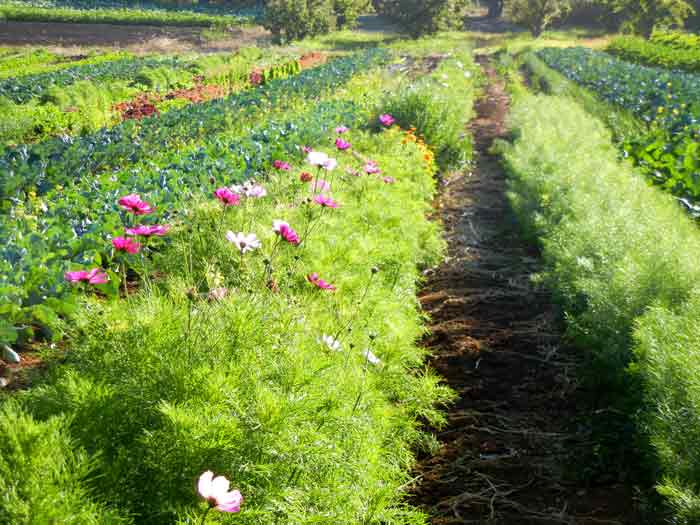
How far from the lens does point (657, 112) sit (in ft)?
42.7

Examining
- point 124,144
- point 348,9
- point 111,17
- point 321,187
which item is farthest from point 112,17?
point 321,187

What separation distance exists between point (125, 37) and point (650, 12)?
35.4 meters

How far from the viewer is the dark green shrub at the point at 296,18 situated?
114 ft

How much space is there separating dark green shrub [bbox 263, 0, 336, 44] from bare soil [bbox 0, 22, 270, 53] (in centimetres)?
157

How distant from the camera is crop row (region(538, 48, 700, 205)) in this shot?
802cm

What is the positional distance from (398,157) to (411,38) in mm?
36813

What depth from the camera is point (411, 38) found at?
41.6m

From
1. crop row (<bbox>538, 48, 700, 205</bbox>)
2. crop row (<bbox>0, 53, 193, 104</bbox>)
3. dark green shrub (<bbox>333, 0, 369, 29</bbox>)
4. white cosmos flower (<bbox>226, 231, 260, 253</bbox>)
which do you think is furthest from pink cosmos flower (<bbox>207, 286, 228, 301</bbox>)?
dark green shrub (<bbox>333, 0, 369, 29</bbox>)

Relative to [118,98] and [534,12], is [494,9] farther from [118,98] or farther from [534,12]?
[118,98]

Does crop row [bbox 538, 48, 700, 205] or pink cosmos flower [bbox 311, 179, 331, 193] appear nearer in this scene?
pink cosmos flower [bbox 311, 179, 331, 193]

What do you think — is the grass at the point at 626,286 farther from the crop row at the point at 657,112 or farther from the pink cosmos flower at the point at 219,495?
the pink cosmos flower at the point at 219,495

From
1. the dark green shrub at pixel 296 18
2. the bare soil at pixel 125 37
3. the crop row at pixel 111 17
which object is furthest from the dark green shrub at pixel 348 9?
the crop row at pixel 111 17

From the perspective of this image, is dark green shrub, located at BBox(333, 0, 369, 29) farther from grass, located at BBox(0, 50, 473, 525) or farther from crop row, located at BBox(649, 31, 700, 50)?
grass, located at BBox(0, 50, 473, 525)

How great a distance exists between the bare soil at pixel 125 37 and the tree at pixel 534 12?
19406 millimetres
